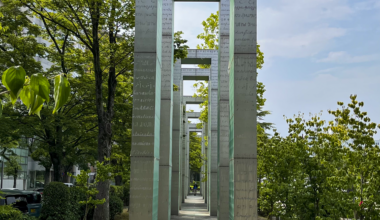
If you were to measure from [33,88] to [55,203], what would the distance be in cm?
1353

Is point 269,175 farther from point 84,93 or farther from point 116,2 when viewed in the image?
point 84,93

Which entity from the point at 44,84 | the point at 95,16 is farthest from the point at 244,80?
the point at 44,84

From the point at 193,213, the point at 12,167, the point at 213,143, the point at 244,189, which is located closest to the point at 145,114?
the point at 244,189

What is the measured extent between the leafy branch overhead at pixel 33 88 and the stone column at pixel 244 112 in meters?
7.93

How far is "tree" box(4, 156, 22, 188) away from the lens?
32.9 metres

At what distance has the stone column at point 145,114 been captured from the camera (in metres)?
9.37

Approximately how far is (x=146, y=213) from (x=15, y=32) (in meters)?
13.5

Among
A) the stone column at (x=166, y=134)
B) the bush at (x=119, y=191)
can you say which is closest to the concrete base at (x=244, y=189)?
the stone column at (x=166, y=134)

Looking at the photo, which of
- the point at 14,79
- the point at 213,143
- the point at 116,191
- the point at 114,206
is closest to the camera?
the point at 14,79

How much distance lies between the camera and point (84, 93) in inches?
757

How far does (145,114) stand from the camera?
9.59 metres

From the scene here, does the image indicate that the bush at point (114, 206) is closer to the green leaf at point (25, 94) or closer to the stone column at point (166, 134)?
the stone column at point (166, 134)

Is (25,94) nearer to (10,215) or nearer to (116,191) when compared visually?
(10,215)

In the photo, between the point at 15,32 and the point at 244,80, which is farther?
the point at 15,32
